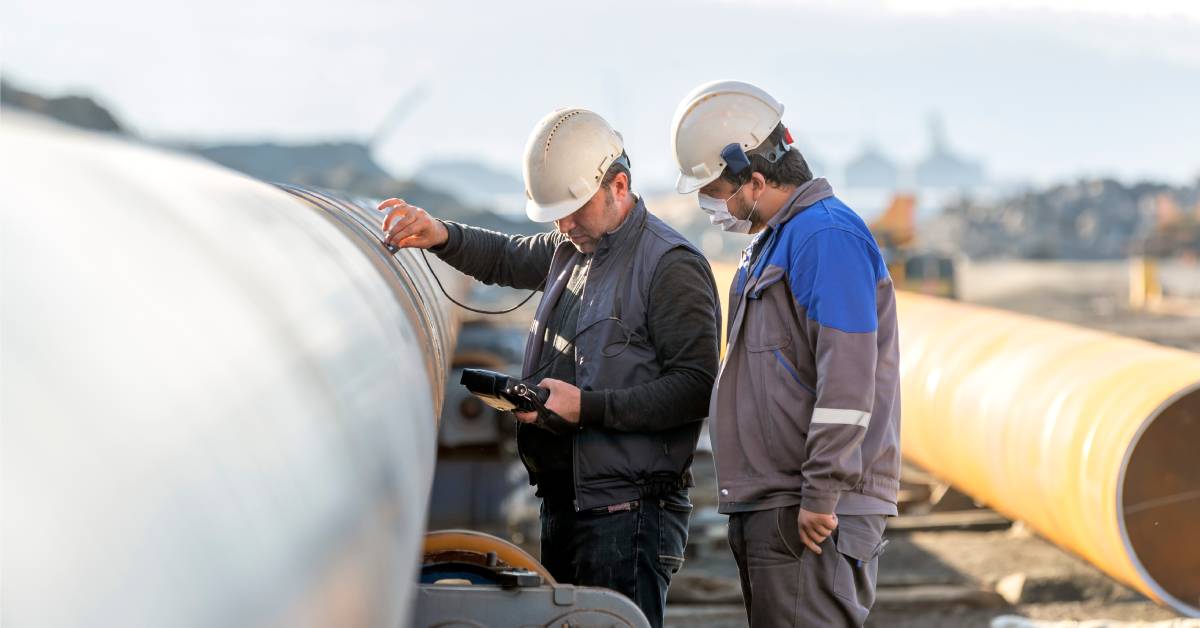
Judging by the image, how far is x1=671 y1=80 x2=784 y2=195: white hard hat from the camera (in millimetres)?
3107

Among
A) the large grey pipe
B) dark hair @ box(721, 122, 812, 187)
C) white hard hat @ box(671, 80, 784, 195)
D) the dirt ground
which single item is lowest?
the dirt ground

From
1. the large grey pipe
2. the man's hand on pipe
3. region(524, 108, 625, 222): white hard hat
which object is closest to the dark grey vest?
region(524, 108, 625, 222): white hard hat

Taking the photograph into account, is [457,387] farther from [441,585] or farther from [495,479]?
[441,585]

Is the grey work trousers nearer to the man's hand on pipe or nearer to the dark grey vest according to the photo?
the dark grey vest

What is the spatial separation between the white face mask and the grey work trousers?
26.8 inches

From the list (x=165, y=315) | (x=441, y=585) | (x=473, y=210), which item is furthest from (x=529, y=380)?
(x=473, y=210)

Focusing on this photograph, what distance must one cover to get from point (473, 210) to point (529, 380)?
91.4 feet

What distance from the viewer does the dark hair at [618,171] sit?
3.22 meters

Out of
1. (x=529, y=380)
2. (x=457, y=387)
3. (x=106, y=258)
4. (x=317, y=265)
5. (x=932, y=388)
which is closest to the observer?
(x=106, y=258)

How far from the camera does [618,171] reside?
3.26 meters

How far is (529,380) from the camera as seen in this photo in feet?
11.0

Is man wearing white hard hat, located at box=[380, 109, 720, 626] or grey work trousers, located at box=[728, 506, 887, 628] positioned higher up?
man wearing white hard hat, located at box=[380, 109, 720, 626]

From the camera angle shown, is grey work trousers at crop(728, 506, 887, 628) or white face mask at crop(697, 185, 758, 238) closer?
grey work trousers at crop(728, 506, 887, 628)

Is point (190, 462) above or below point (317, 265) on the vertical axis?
below
